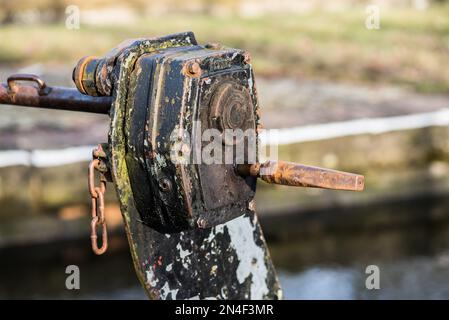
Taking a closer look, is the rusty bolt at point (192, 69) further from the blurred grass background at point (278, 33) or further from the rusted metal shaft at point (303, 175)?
the blurred grass background at point (278, 33)

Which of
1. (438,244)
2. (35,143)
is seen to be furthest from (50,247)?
(438,244)

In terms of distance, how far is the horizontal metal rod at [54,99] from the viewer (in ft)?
5.94

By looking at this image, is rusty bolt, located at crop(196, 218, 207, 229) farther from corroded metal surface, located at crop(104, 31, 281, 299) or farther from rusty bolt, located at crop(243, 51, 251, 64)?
rusty bolt, located at crop(243, 51, 251, 64)

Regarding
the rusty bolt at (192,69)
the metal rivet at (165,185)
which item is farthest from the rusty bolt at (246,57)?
the metal rivet at (165,185)

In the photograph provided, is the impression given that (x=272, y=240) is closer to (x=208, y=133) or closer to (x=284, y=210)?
→ (x=284, y=210)

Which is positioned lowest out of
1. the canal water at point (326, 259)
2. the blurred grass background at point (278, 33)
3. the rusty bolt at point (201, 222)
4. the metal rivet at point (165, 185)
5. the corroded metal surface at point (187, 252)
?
the canal water at point (326, 259)

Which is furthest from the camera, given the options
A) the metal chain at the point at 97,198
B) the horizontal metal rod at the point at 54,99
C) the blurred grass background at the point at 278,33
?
the blurred grass background at the point at 278,33

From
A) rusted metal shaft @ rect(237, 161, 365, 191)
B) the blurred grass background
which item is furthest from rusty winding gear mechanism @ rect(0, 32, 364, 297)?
the blurred grass background

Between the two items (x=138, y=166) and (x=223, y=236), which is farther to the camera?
(x=223, y=236)

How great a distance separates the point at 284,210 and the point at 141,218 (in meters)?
4.56

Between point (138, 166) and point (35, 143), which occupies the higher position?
point (138, 166)

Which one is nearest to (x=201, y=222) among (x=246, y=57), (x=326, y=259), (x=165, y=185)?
(x=165, y=185)

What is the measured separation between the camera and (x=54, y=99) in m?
1.94

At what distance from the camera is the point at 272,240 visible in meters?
5.88
